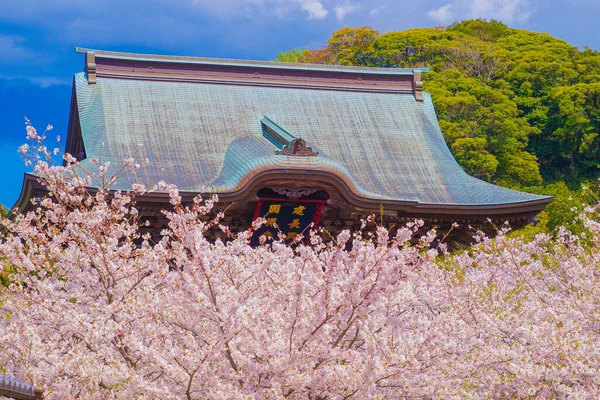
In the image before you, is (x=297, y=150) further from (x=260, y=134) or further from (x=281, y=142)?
(x=260, y=134)

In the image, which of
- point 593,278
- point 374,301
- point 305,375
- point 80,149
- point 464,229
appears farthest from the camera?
point 80,149

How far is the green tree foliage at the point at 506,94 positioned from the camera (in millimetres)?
44875

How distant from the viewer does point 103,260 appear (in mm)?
8398

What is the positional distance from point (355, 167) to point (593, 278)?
587 cm

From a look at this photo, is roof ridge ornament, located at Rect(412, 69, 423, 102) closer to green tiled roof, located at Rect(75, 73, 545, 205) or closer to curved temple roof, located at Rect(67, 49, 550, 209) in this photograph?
curved temple roof, located at Rect(67, 49, 550, 209)

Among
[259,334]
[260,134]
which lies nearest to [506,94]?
[260,134]

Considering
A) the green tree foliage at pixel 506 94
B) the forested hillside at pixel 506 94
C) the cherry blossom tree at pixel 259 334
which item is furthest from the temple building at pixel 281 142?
the green tree foliage at pixel 506 94

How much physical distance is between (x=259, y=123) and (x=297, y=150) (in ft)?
10.3

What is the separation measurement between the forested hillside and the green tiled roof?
21639 millimetres

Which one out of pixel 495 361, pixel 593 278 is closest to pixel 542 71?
pixel 593 278

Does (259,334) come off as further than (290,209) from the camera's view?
No

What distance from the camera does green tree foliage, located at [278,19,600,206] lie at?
44875 millimetres

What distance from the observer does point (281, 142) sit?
15.0 metres

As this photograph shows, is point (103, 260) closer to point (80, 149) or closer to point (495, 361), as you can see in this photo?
point (495, 361)
